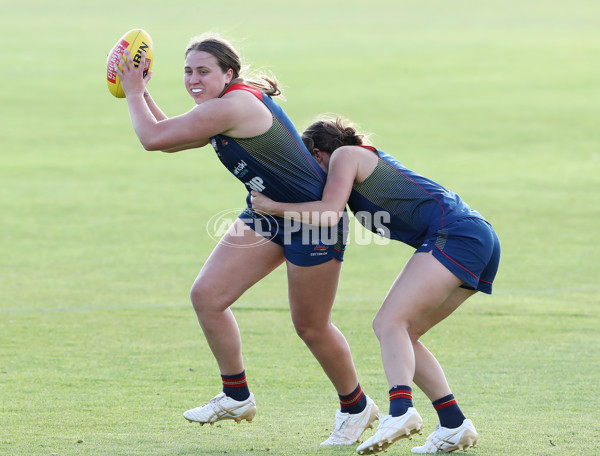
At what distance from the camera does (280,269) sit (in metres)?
11.8

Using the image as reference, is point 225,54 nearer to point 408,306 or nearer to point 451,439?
point 408,306

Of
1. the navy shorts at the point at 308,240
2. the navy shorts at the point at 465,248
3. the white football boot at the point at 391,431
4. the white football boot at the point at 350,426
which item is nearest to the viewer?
the white football boot at the point at 391,431

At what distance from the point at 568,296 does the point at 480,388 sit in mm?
3806

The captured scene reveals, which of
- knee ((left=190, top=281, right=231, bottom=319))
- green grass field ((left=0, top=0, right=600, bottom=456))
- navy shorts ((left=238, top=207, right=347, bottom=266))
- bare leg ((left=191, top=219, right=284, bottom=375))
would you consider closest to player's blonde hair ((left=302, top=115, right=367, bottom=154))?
green grass field ((left=0, top=0, right=600, bottom=456))

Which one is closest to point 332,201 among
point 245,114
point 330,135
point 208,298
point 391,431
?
point 330,135

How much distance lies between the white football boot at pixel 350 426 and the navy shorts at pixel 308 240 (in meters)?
0.89

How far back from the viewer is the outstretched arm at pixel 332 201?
4.86 m

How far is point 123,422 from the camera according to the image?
18.1 ft

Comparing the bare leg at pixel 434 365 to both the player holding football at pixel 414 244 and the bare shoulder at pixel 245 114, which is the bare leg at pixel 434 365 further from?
the bare shoulder at pixel 245 114

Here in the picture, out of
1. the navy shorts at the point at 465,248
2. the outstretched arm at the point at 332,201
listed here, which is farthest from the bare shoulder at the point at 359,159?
the navy shorts at the point at 465,248

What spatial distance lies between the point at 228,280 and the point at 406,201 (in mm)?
1106

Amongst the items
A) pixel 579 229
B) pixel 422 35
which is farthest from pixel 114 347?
pixel 422 35

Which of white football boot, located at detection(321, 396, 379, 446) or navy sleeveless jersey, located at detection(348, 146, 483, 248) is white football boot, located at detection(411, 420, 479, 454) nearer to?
white football boot, located at detection(321, 396, 379, 446)

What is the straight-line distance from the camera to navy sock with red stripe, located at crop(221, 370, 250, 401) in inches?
211
